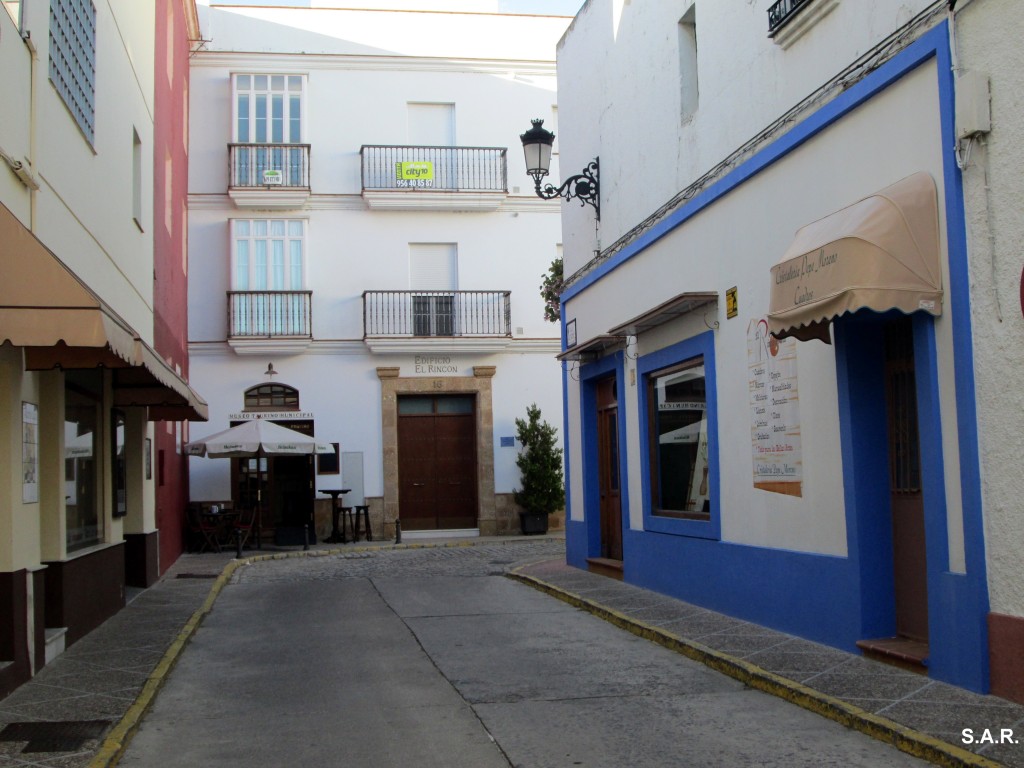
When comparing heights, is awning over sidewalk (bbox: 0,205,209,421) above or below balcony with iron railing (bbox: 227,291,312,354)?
below

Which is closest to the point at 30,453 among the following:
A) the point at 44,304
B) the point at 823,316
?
the point at 44,304

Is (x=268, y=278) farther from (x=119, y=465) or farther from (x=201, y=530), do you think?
(x=119, y=465)

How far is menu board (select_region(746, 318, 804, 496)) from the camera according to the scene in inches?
361

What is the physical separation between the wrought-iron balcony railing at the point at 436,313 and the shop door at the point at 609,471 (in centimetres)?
952

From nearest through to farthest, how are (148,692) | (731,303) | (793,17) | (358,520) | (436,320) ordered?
(148,692)
(793,17)
(731,303)
(358,520)
(436,320)

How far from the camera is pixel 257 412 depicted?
78.7 ft

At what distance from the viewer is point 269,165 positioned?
24266mm

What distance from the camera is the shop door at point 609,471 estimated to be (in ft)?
48.5

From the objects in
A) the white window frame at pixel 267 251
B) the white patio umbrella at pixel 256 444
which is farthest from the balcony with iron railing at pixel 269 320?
the white patio umbrella at pixel 256 444

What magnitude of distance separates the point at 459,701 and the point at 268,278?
1808 cm

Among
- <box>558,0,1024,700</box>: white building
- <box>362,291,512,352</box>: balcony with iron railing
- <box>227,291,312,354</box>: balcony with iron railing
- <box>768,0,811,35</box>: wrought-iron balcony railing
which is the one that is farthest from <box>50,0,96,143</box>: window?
<box>362,291,512,352</box>: balcony with iron railing

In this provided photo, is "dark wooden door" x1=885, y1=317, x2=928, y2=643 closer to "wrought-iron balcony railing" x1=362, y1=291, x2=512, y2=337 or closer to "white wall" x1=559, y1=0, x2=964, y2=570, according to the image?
"white wall" x1=559, y1=0, x2=964, y2=570

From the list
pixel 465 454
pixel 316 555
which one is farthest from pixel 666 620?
pixel 465 454

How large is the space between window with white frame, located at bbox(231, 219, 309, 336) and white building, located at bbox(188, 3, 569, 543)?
0.04 metres
